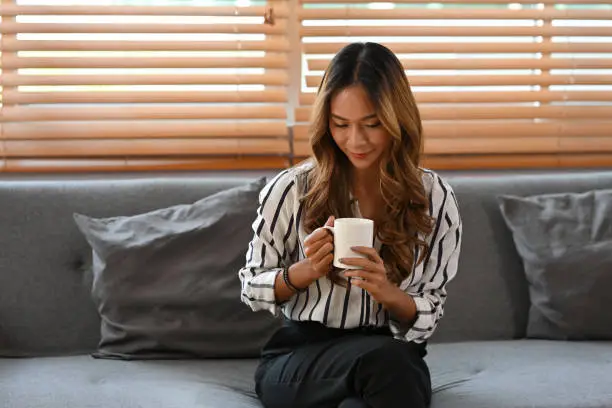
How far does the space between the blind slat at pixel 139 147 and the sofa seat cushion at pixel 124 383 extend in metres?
0.74

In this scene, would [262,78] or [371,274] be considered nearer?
[371,274]

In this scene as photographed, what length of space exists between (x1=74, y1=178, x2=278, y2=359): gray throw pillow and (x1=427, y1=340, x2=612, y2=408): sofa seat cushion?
19.8 inches

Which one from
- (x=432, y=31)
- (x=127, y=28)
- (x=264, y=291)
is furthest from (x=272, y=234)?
(x=432, y=31)

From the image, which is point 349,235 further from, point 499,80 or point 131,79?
point 499,80

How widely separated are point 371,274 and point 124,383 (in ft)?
2.21

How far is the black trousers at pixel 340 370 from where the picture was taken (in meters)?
1.87

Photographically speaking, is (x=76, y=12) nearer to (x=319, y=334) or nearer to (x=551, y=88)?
(x=319, y=334)

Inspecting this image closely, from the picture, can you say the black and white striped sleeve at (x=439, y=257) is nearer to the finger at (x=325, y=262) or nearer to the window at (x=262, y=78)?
the finger at (x=325, y=262)

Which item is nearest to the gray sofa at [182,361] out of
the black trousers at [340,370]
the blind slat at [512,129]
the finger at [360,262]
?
the black trousers at [340,370]

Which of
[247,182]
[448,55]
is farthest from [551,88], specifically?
[247,182]

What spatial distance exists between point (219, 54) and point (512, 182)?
986 mm

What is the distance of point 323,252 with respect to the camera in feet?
6.27

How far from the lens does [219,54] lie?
9.74 feet

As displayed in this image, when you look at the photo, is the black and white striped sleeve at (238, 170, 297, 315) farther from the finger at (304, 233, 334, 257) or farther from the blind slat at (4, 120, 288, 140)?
the blind slat at (4, 120, 288, 140)
